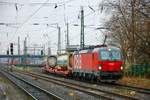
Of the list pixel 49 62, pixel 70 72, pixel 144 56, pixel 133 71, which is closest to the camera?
pixel 144 56

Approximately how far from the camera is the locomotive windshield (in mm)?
35250

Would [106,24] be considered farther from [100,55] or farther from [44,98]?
[44,98]

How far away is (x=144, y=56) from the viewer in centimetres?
4153

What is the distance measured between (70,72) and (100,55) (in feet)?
48.8

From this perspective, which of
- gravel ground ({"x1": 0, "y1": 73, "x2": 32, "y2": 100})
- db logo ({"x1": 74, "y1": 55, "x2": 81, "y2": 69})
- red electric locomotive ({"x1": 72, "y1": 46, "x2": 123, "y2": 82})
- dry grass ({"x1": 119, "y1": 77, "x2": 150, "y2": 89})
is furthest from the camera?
db logo ({"x1": 74, "y1": 55, "x2": 81, "y2": 69})

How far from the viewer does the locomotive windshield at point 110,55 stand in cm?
3525

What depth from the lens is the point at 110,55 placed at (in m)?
35.6

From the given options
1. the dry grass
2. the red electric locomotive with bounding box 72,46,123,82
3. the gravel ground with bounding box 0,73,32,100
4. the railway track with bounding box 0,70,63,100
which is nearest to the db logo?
the red electric locomotive with bounding box 72,46,123,82

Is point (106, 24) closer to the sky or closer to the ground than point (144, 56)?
closer to the sky

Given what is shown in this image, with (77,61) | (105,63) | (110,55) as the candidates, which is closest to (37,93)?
(105,63)

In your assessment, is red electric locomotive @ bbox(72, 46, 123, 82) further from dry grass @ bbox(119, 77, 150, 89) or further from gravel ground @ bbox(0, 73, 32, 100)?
gravel ground @ bbox(0, 73, 32, 100)

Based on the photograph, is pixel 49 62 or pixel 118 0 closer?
pixel 118 0

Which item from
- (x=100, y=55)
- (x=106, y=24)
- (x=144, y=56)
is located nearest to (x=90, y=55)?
(x=100, y=55)

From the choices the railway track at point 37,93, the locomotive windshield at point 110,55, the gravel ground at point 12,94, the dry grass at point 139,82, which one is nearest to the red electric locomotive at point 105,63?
the locomotive windshield at point 110,55
